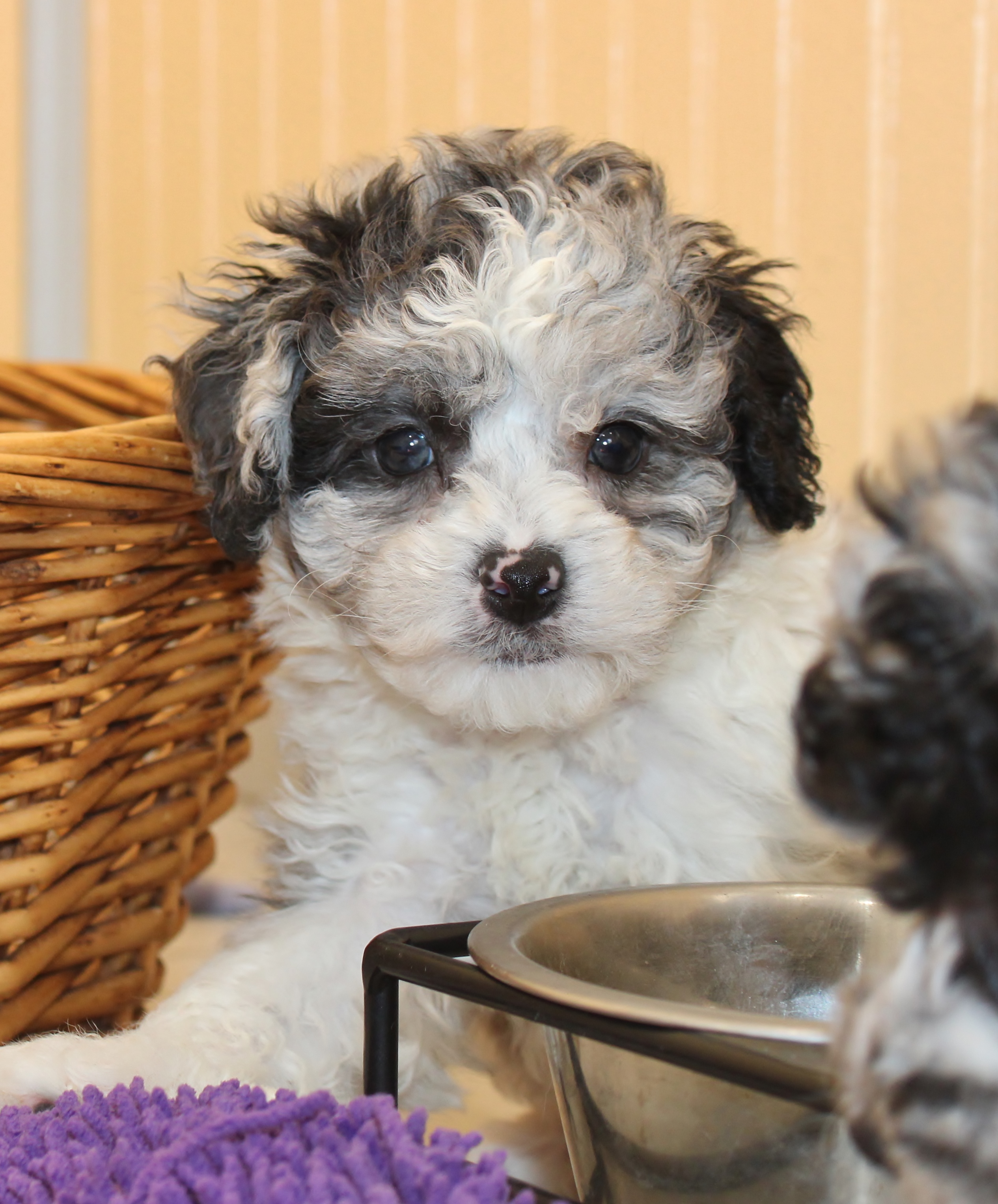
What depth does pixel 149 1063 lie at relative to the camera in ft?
5.42

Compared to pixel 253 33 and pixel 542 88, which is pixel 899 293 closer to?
pixel 542 88

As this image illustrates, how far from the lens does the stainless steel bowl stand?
103cm

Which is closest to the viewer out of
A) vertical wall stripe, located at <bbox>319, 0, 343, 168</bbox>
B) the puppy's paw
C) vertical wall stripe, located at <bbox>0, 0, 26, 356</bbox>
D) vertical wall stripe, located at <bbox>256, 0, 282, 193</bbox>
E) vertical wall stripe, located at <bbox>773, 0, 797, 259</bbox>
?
the puppy's paw

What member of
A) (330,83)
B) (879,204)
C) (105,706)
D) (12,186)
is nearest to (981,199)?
(879,204)

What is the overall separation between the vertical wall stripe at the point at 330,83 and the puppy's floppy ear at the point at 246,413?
1928 mm

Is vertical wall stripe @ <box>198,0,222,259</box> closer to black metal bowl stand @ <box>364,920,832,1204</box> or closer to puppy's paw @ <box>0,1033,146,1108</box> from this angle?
puppy's paw @ <box>0,1033,146,1108</box>

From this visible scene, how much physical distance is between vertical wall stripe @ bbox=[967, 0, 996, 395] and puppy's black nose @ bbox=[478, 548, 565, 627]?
64.4 inches

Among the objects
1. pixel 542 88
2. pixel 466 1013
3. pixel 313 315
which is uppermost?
pixel 542 88

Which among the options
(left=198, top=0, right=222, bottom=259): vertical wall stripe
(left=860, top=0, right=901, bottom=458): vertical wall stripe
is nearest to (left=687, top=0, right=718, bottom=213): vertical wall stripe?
(left=860, top=0, right=901, bottom=458): vertical wall stripe

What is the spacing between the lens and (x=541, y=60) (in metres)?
3.53

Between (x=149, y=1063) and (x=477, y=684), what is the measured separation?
0.60 m

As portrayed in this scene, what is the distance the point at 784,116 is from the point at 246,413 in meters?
1.86

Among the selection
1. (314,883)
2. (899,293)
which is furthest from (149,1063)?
(899,293)

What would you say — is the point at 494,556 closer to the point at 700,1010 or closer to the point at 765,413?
the point at 765,413
